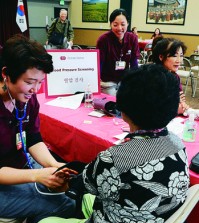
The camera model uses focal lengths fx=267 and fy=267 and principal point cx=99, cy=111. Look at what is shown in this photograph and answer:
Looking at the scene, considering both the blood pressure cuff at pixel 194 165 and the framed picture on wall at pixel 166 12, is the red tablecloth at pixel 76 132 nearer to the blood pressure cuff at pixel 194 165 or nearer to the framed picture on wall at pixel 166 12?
the blood pressure cuff at pixel 194 165

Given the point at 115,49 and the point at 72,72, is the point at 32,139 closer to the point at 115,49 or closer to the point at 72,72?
the point at 72,72

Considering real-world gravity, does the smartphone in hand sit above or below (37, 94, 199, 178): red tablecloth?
above

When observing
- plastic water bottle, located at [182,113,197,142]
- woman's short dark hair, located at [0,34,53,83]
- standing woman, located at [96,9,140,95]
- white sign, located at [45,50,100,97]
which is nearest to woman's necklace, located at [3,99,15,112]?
woman's short dark hair, located at [0,34,53,83]

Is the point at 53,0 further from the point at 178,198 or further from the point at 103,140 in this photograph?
the point at 178,198

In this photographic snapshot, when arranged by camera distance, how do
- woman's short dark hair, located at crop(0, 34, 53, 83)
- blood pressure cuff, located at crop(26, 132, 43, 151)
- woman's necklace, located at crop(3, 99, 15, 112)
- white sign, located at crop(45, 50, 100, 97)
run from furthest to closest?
white sign, located at crop(45, 50, 100, 97)
blood pressure cuff, located at crop(26, 132, 43, 151)
woman's necklace, located at crop(3, 99, 15, 112)
woman's short dark hair, located at crop(0, 34, 53, 83)

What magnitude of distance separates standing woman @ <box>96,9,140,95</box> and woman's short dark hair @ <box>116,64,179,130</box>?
1.98 m

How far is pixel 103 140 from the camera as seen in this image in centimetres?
155

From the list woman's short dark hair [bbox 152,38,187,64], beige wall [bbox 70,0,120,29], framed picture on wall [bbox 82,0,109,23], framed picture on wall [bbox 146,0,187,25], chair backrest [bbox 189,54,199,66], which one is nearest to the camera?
woman's short dark hair [bbox 152,38,187,64]

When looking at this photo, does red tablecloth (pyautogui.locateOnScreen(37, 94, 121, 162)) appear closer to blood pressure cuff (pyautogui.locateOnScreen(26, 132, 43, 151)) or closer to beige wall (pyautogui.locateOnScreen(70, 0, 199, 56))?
blood pressure cuff (pyautogui.locateOnScreen(26, 132, 43, 151))

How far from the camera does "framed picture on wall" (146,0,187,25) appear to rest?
8.88 metres

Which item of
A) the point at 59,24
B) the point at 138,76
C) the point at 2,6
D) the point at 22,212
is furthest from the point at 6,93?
the point at 2,6

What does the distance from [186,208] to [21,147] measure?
79 centimetres

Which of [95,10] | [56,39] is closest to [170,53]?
[56,39]

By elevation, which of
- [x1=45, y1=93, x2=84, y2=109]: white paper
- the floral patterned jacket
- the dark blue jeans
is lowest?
the dark blue jeans
